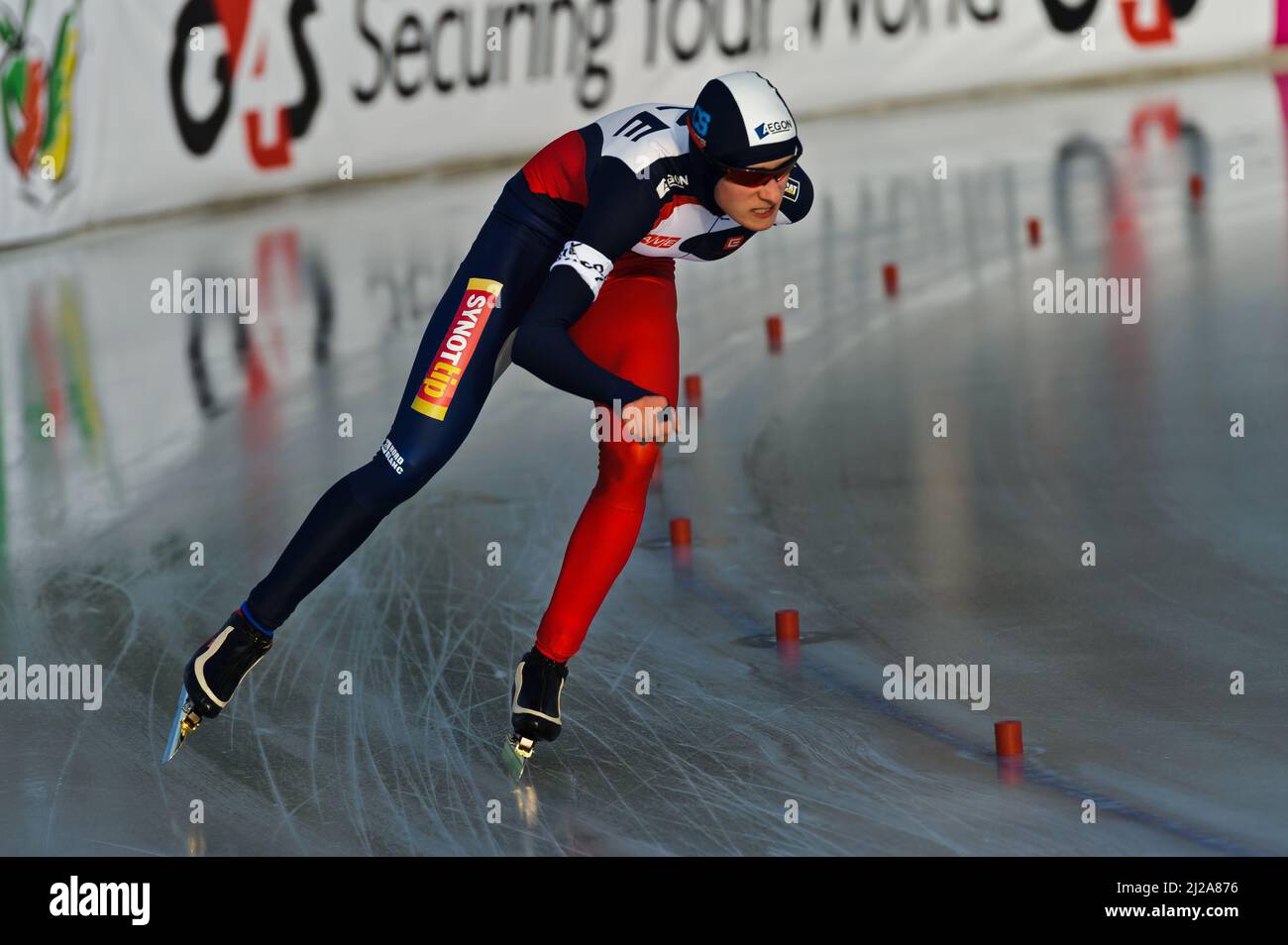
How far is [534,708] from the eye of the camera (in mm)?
4371

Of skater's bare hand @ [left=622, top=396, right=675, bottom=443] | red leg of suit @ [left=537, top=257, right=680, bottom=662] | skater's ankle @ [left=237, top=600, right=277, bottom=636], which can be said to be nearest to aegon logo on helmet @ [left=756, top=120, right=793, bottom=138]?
red leg of suit @ [left=537, top=257, right=680, bottom=662]

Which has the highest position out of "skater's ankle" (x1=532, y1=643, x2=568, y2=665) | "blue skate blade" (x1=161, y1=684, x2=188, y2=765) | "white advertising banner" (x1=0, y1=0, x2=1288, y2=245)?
"white advertising banner" (x1=0, y1=0, x2=1288, y2=245)

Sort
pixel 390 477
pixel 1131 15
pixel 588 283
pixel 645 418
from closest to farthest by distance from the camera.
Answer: pixel 645 418
pixel 588 283
pixel 390 477
pixel 1131 15

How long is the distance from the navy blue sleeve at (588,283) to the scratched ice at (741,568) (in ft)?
3.21

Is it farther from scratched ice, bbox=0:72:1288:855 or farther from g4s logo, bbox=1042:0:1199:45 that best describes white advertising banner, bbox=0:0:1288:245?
scratched ice, bbox=0:72:1288:855

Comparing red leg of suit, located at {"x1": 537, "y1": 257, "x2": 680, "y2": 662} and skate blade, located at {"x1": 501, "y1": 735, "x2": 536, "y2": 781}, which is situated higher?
red leg of suit, located at {"x1": 537, "y1": 257, "x2": 680, "y2": 662}

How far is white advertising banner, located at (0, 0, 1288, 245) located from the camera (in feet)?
42.3

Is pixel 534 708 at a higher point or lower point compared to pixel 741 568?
lower

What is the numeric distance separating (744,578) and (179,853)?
2.24 meters

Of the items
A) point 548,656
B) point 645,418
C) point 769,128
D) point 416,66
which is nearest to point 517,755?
point 548,656

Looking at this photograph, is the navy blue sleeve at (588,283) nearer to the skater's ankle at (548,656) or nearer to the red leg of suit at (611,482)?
the red leg of suit at (611,482)

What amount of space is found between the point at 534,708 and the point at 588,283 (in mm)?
1025

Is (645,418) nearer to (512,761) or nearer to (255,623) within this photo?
(512,761)

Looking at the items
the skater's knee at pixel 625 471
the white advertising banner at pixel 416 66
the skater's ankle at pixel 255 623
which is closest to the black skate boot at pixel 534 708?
the skater's knee at pixel 625 471
